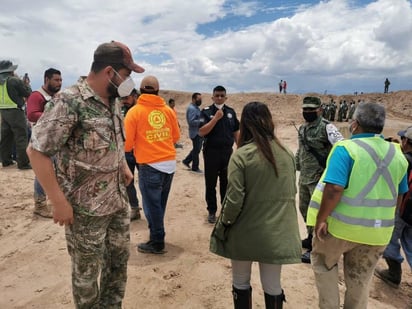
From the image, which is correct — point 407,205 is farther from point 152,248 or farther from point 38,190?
point 38,190

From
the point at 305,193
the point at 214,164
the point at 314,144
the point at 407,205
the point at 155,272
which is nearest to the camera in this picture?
the point at 407,205

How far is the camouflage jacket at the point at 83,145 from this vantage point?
80.2 inches

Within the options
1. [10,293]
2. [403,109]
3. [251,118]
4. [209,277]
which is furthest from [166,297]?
[403,109]

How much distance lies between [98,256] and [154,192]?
160 centimetres

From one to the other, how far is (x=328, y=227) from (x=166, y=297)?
1.70m

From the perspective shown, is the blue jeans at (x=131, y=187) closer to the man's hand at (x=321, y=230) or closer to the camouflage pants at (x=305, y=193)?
the camouflage pants at (x=305, y=193)

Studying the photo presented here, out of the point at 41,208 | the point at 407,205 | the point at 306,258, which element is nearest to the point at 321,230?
the point at 407,205

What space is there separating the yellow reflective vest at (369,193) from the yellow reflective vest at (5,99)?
6.67m

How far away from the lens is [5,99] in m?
6.85

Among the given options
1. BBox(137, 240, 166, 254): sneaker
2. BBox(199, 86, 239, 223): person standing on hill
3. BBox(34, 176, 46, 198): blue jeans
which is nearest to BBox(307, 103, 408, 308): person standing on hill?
BBox(137, 240, 166, 254): sneaker

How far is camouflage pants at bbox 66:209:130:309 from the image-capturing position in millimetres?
2254

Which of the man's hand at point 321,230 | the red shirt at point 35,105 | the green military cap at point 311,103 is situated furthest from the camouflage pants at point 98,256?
the red shirt at point 35,105

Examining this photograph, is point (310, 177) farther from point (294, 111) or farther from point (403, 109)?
point (403, 109)

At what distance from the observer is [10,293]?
3.28m
